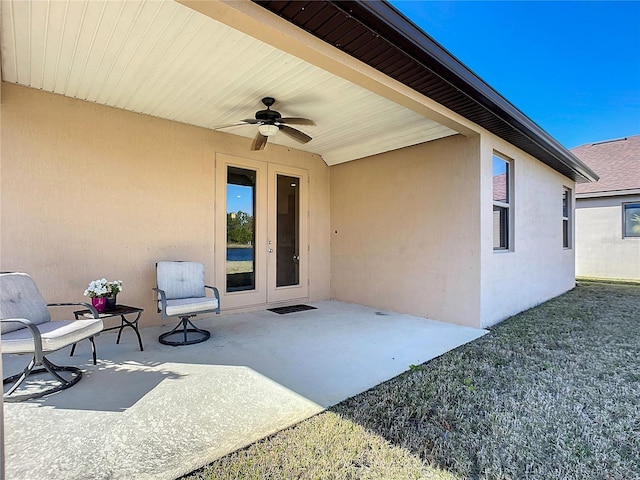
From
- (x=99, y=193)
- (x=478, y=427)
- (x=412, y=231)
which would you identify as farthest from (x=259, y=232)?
(x=478, y=427)

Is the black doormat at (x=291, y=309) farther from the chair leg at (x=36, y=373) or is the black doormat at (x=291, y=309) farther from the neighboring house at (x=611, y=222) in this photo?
the neighboring house at (x=611, y=222)

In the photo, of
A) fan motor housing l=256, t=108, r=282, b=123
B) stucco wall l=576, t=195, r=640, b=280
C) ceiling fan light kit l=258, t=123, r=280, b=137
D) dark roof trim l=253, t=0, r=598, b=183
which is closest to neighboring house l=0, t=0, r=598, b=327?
dark roof trim l=253, t=0, r=598, b=183

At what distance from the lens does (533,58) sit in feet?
29.0

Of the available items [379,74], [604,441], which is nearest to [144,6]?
[379,74]

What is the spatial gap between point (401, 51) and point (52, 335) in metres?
3.67

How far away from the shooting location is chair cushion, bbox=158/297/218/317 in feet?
12.3

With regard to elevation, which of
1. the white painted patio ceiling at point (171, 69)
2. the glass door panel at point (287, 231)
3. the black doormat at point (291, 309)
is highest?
the white painted patio ceiling at point (171, 69)

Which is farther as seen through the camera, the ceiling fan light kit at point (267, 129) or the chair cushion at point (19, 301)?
the ceiling fan light kit at point (267, 129)

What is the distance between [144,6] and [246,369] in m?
3.13

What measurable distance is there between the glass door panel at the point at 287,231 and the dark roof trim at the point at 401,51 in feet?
10.6

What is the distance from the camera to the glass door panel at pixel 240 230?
5.45m

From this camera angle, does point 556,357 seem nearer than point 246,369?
No

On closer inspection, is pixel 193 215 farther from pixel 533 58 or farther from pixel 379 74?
pixel 533 58

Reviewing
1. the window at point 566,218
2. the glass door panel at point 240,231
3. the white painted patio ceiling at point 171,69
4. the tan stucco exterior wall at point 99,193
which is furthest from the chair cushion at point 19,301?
the window at point 566,218
